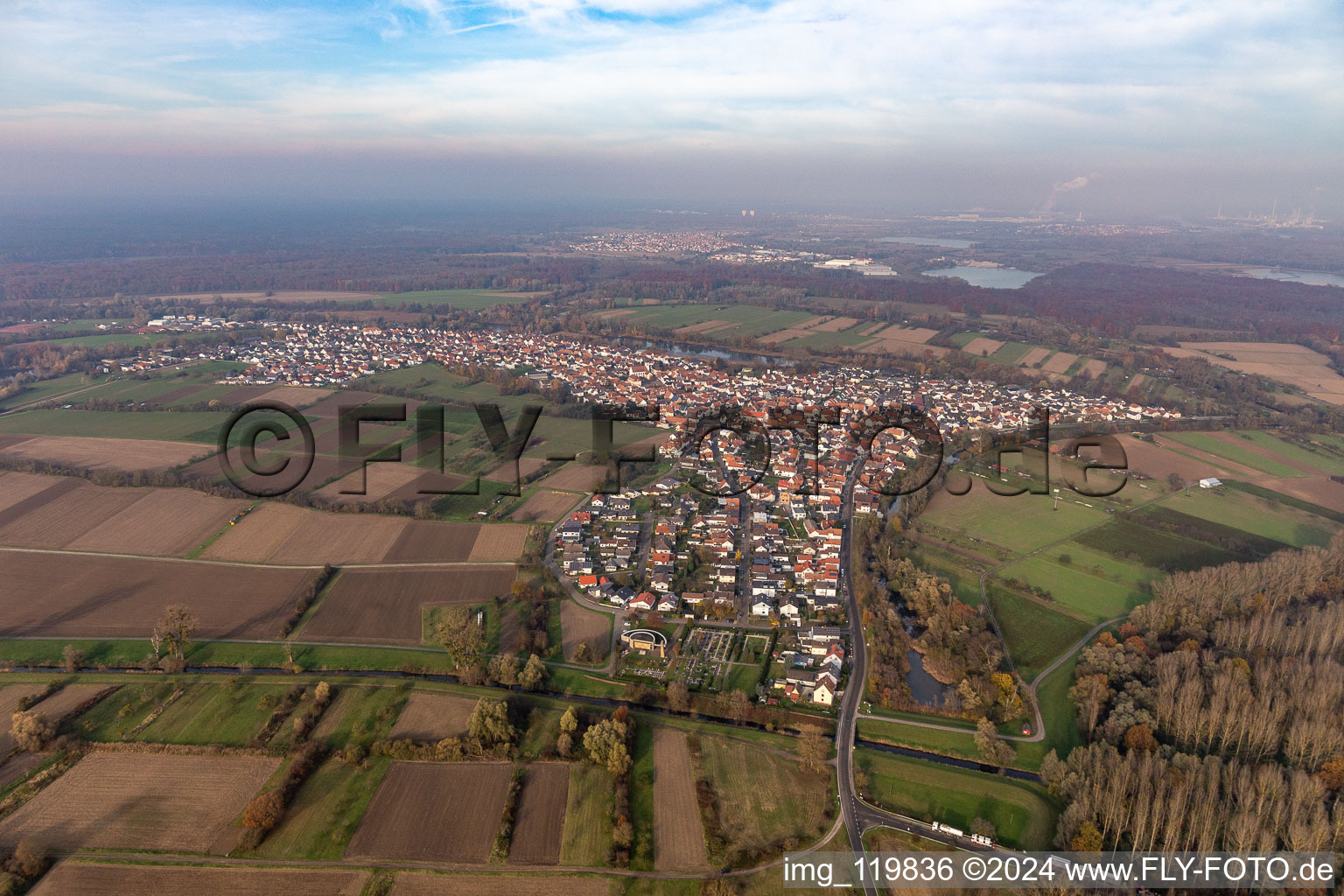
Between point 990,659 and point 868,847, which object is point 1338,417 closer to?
point 990,659

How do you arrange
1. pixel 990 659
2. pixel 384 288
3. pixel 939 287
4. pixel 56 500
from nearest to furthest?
pixel 990 659, pixel 56 500, pixel 939 287, pixel 384 288

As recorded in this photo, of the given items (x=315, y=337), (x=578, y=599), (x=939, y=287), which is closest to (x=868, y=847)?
(x=578, y=599)

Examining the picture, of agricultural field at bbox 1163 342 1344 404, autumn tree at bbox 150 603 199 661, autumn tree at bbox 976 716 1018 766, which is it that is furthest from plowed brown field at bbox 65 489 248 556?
agricultural field at bbox 1163 342 1344 404

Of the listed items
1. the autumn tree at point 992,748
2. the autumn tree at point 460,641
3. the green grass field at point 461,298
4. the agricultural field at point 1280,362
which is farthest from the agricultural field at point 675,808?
→ the green grass field at point 461,298

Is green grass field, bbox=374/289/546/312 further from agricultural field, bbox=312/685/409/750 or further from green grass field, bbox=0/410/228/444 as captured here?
agricultural field, bbox=312/685/409/750

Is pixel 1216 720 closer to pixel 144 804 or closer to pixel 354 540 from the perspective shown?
pixel 144 804

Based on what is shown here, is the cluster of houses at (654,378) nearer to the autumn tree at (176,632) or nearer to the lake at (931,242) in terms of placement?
the autumn tree at (176,632)

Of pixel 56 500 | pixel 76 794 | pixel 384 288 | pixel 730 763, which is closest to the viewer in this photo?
pixel 76 794
